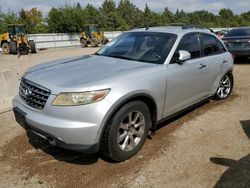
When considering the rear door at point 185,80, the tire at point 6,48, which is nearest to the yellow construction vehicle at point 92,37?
the tire at point 6,48

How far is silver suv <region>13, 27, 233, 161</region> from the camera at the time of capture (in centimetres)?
350

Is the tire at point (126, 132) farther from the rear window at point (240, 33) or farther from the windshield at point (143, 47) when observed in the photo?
the rear window at point (240, 33)

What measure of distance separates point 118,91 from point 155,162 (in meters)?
1.12

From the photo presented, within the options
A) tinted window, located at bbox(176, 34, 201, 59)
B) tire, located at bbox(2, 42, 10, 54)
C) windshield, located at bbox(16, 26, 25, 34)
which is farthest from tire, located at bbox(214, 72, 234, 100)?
tire, located at bbox(2, 42, 10, 54)

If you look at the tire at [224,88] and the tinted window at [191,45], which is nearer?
the tinted window at [191,45]

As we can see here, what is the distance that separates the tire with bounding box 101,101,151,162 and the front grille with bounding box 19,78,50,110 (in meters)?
0.84

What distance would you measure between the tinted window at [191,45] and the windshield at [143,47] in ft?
0.61

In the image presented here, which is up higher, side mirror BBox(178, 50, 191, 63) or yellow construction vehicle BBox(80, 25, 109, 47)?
side mirror BBox(178, 50, 191, 63)

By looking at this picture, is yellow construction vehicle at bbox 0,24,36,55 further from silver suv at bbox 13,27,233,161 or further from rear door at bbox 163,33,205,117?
rear door at bbox 163,33,205,117

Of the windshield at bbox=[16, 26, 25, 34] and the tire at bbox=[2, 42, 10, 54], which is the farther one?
the tire at bbox=[2, 42, 10, 54]

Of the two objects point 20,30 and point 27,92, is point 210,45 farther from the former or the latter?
point 20,30

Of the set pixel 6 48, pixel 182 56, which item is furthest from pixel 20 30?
pixel 182 56

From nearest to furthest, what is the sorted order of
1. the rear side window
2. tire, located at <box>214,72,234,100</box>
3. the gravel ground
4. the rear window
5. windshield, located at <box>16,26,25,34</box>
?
the gravel ground
the rear side window
tire, located at <box>214,72,234,100</box>
the rear window
windshield, located at <box>16,26,25,34</box>

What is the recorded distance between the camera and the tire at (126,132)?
3.69 meters
